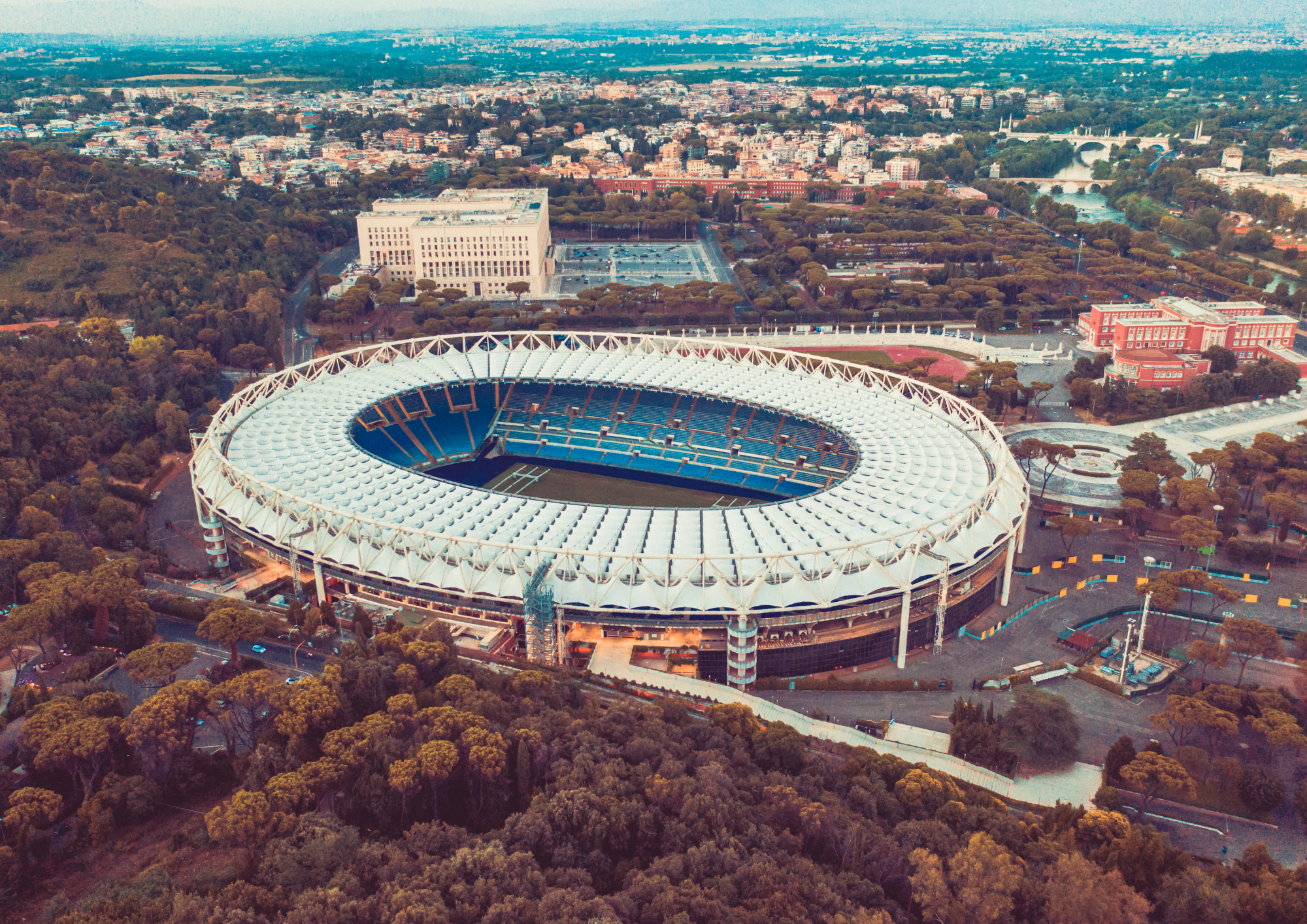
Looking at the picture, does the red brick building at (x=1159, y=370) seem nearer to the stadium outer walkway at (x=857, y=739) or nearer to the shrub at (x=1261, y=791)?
the shrub at (x=1261, y=791)

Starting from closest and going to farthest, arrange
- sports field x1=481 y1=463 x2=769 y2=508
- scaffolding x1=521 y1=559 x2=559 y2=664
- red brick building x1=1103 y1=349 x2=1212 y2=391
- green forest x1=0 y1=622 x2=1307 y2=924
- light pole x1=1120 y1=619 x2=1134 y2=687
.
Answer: green forest x1=0 y1=622 x2=1307 y2=924 → scaffolding x1=521 y1=559 x2=559 y2=664 → light pole x1=1120 y1=619 x2=1134 y2=687 → sports field x1=481 y1=463 x2=769 y2=508 → red brick building x1=1103 y1=349 x2=1212 y2=391

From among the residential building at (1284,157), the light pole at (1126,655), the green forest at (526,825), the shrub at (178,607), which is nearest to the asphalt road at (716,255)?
the light pole at (1126,655)

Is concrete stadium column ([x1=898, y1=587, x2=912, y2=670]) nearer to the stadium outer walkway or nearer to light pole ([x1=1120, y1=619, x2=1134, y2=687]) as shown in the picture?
the stadium outer walkway

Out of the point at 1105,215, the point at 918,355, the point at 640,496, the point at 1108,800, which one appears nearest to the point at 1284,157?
the point at 1105,215

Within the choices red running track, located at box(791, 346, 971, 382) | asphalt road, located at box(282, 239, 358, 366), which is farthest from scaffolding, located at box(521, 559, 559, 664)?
asphalt road, located at box(282, 239, 358, 366)

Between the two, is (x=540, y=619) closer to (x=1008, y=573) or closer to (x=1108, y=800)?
(x=1108, y=800)

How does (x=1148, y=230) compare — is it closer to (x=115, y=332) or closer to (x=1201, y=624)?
(x=1201, y=624)
